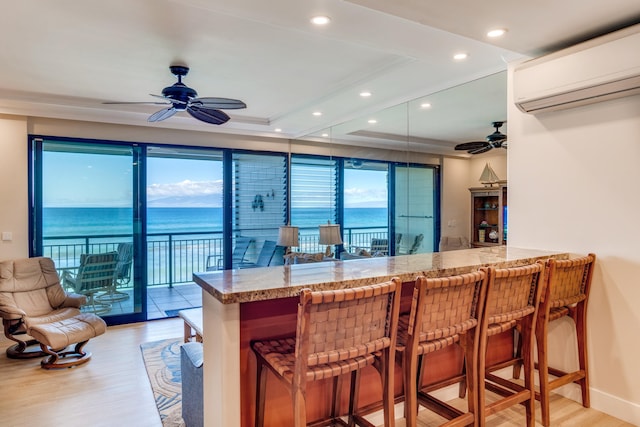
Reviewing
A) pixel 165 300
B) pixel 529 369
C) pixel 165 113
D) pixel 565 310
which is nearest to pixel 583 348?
pixel 565 310

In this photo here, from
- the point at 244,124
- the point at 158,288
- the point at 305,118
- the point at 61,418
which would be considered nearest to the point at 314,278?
the point at 61,418

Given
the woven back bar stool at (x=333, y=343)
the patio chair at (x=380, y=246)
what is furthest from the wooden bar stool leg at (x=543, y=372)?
the patio chair at (x=380, y=246)

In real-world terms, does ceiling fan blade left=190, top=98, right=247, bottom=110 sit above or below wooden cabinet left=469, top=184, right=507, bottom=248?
above

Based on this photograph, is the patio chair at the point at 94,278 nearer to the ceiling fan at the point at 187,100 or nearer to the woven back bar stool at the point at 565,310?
the ceiling fan at the point at 187,100

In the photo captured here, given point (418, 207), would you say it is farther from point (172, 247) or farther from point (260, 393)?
point (172, 247)

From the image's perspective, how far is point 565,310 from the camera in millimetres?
2611

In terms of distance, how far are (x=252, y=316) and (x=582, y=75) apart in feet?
7.96

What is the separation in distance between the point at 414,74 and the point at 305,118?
200cm

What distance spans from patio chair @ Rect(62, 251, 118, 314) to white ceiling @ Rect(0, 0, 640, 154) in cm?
181

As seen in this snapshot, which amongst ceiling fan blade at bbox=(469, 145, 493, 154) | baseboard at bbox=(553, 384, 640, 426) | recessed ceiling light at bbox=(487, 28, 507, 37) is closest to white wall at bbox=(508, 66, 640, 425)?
baseboard at bbox=(553, 384, 640, 426)

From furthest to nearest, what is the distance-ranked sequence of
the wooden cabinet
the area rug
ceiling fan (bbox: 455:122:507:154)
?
the wooden cabinet → ceiling fan (bbox: 455:122:507:154) → the area rug

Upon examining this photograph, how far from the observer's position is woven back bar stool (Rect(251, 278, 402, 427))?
1.54 metres

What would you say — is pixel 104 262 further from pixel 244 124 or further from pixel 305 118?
pixel 305 118

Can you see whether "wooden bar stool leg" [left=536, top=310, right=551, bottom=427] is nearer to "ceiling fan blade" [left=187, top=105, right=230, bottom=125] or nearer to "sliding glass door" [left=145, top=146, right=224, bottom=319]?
"ceiling fan blade" [left=187, top=105, right=230, bottom=125]
